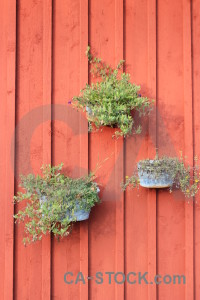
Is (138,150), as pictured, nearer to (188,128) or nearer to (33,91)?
(188,128)

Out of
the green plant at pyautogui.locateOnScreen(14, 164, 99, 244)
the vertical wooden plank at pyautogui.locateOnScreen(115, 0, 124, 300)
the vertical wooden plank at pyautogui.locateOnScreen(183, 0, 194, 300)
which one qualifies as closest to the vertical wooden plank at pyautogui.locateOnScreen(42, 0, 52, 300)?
the green plant at pyautogui.locateOnScreen(14, 164, 99, 244)

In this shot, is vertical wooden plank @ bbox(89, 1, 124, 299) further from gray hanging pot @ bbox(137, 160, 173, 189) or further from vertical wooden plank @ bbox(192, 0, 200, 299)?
vertical wooden plank @ bbox(192, 0, 200, 299)

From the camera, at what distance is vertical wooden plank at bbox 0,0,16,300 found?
2785 millimetres

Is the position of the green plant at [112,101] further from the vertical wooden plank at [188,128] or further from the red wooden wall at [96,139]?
the vertical wooden plank at [188,128]

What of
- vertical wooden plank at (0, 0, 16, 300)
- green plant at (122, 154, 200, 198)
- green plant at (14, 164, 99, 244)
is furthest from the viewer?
vertical wooden plank at (0, 0, 16, 300)

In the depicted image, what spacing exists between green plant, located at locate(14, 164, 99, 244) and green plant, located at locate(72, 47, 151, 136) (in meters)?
0.47

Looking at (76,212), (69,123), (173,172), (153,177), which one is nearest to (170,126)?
(173,172)

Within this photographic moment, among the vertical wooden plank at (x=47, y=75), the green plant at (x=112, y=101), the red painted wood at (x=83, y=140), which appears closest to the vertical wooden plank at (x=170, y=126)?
the green plant at (x=112, y=101)

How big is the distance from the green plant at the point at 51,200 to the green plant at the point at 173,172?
36 cm

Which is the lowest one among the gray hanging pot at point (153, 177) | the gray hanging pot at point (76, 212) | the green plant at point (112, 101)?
the gray hanging pot at point (76, 212)

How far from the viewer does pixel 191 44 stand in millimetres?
2965

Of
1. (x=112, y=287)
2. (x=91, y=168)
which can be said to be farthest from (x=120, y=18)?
(x=112, y=287)

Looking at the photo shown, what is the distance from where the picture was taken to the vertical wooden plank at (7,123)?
279 centimetres

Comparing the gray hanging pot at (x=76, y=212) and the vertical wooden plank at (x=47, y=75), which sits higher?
the vertical wooden plank at (x=47, y=75)
